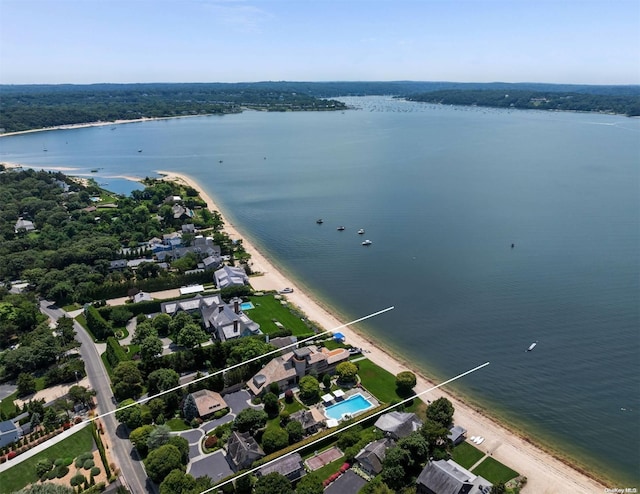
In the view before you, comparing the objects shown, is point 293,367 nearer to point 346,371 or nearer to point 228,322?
point 346,371

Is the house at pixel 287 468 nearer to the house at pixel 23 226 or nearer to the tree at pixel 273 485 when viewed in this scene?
the tree at pixel 273 485

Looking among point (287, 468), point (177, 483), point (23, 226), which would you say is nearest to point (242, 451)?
point (287, 468)

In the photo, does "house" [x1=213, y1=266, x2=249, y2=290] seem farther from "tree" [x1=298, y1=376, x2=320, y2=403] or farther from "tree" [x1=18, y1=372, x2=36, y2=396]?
"tree" [x1=18, y1=372, x2=36, y2=396]

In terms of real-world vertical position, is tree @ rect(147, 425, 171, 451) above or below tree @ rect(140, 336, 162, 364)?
below

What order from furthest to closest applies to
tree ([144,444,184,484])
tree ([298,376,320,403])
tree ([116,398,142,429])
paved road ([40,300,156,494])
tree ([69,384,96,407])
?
tree ([298,376,320,403]) < tree ([69,384,96,407]) < tree ([116,398,142,429]) < paved road ([40,300,156,494]) < tree ([144,444,184,484])

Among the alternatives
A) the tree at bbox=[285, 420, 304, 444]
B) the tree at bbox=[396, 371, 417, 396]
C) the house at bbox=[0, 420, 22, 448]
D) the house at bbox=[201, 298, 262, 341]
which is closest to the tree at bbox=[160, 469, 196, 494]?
the tree at bbox=[285, 420, 304, 444]

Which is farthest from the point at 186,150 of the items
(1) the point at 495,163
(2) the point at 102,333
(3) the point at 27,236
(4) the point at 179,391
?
(4) the point at 179,391

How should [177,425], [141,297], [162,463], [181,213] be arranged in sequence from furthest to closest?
[181,213]
[141,297]
[177,425]
[162,463]

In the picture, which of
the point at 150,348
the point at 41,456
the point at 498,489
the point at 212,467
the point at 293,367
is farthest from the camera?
the point at 150,348
